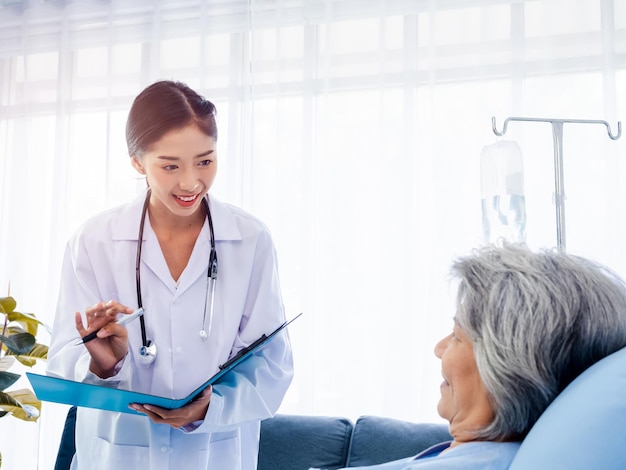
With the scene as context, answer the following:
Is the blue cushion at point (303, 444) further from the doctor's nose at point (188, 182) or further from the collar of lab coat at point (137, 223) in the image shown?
the doctor's nose at point (188, 182)

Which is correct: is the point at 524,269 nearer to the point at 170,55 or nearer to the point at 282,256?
the point at 282,256

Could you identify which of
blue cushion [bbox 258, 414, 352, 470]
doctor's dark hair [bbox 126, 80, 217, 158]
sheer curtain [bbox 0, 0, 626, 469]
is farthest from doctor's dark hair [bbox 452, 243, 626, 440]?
sheer curtain [bbox 0, 0, 626, 469]

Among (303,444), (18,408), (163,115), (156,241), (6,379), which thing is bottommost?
(303,444)

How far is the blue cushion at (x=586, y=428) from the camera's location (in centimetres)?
94

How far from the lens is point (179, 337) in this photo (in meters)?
1.68

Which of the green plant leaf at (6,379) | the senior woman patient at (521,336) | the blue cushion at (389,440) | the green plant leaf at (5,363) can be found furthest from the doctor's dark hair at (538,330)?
the green plant leaf at (5,363)

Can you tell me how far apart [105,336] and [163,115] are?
1.67 feet

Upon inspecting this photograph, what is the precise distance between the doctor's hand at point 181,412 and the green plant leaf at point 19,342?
1.06 metres

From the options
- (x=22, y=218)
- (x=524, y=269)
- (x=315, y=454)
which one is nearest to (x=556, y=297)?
(x=524, y=269)

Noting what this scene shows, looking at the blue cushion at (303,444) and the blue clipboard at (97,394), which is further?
the blue cushion at (303,444)

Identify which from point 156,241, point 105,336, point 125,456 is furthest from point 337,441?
point 105,336

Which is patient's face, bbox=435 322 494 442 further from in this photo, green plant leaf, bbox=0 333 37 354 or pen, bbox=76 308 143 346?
green plant leaf, bbox=0 333 37 354

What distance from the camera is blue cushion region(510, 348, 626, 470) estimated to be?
941 mm

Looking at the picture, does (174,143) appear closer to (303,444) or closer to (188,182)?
(188,182)
